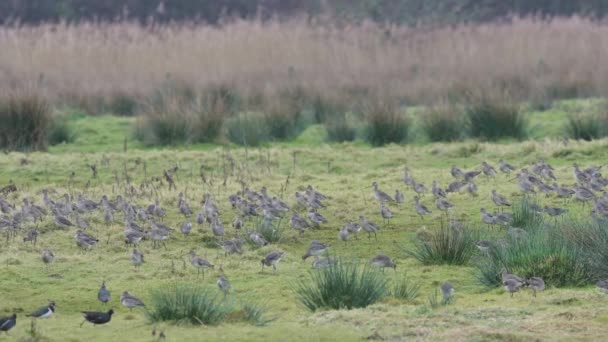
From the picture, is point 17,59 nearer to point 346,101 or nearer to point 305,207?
point 346,101

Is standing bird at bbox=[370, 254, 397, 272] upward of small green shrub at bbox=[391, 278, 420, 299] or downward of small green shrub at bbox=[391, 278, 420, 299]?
upward

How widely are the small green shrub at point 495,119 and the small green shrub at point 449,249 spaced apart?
1083 centimetres

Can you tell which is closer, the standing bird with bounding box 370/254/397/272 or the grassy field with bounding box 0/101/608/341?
the grassy field with bounding box 0/101/608/341

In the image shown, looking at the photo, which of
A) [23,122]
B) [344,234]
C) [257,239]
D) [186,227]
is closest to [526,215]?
[344,234]

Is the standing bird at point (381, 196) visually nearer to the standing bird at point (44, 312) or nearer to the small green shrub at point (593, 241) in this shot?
the small green shrub at point (593, 241)

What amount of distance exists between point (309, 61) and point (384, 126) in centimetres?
857

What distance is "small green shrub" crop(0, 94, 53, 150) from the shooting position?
23.6 meters

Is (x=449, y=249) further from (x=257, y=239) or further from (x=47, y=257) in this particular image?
(x=47, y=257)

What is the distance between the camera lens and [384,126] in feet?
80.1

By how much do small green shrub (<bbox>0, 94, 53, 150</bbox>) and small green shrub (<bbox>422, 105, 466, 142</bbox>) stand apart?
7.42 metres

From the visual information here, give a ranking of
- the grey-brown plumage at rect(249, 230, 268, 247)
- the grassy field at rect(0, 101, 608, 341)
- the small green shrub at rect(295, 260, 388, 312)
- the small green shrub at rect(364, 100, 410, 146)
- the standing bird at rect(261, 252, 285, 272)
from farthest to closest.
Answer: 1. the small green shrub at rect(364, 100, 410, 146)
2. the grey-brown plumage at rect(249, 230, 268, 247)
3. the standing bird at rect(261, 252, 285, 272)
4. the small green shrub at rect(295, 260, 388, 312)
5. the grassy field at rect(0, 101, 608, 341)

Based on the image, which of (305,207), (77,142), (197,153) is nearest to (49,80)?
(77,142)

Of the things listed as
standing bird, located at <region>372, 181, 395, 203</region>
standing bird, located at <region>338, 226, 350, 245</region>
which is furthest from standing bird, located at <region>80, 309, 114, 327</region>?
standing bird, located at <region>372, 181, 395, 203</region>

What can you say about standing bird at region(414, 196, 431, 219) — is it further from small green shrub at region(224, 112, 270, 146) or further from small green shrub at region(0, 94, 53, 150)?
small green shrub at region(0, 94, 53, 150)
